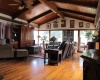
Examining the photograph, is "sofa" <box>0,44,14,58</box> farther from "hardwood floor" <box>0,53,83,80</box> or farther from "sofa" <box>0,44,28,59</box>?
"hardwood floor" <box>0,53,83,80</box>

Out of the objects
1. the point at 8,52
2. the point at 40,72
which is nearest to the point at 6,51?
the point at 8,52

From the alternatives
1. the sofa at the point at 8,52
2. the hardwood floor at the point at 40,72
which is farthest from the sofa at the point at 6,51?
the hardwood floor at the point at 40,72

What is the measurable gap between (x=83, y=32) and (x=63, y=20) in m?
2.18

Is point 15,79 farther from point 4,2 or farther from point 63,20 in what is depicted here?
point 63,20

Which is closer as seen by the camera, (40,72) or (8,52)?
(40,72)

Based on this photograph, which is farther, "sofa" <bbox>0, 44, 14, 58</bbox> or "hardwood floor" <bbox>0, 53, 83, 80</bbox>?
"sofa" <bbox>0, 44, 14, 58</bbox>

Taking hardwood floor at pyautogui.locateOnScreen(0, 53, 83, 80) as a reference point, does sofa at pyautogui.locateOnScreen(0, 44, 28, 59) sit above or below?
above

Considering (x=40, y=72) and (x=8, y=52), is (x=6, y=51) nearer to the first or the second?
(x=8, y=52)

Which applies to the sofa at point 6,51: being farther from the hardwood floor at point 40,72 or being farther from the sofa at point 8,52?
the hardwood floor at point 40,72

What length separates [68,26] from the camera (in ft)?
39.2

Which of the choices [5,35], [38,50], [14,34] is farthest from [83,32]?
[5,35]

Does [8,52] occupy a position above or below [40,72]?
above

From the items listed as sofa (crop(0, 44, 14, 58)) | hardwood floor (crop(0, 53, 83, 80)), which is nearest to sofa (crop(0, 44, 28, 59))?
sofa (crop(0, 44, 14, 58))

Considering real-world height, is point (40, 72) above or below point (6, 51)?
below
